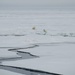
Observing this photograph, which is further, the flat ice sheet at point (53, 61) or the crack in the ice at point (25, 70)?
the flat ice sheet at point (53, 61)

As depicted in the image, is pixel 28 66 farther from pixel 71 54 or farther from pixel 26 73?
pixel 71 54

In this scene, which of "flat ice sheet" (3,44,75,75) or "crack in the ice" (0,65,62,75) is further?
"flat ice sheet" (3,44,75,75)

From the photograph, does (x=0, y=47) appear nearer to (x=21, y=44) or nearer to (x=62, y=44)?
(x=21, y=44)

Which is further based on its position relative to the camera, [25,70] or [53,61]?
[53,61]

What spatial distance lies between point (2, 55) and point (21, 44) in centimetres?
214

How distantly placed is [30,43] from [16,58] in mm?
2673

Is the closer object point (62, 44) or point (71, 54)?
point (71, 54)

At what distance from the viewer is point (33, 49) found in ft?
28.4

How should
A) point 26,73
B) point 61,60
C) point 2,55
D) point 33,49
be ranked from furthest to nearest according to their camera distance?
point 33,49 < point 2,55 < point 61,60 < point 26,73

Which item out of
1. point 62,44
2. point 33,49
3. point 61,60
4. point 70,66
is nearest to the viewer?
point 70,66

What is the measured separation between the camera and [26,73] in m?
5.76

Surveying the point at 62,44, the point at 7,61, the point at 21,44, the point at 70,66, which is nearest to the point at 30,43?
the point at 21,44

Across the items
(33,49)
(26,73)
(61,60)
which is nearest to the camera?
(26,73)

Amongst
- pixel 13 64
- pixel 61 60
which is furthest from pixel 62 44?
pixel 13 64
